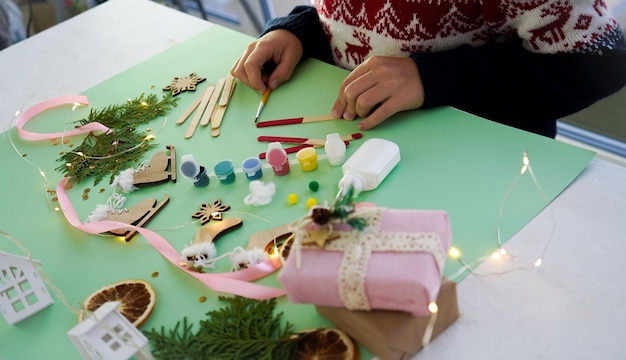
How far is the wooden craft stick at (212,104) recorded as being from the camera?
0.93 meters

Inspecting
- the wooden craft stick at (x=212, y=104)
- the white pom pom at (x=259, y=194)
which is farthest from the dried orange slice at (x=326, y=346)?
the wooden craft stick at (x=212, y=104)

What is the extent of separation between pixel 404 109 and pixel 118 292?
0.44 metres

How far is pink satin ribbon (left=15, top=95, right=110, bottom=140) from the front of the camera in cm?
98

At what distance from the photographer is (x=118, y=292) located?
0.67 meters

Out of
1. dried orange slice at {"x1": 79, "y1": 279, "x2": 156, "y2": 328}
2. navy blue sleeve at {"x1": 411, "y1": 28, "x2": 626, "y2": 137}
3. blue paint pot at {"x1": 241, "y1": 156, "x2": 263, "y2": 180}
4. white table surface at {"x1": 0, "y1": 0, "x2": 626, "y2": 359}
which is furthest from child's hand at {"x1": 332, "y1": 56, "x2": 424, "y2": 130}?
dried orange slice at {"x1": 79, "y1": 279, "x2": 156, "y2": 328}

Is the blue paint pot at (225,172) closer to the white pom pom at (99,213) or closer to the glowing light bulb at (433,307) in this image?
the white pom pom at (99,213)

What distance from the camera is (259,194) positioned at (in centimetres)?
75

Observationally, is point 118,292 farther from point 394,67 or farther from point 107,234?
point 394,67

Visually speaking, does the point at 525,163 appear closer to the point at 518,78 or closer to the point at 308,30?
the point at 518,78

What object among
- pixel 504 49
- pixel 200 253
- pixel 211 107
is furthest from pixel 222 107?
pixel 504 49

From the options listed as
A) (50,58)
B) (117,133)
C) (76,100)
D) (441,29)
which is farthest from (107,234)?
(50,58)

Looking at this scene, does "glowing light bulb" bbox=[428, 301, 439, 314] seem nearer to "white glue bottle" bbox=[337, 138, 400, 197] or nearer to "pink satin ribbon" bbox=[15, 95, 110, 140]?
"white glue bottle" bbox=[337, 138, 400, 197]

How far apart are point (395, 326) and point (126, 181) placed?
475 mm

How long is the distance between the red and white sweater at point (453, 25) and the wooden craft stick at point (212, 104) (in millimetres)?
208
